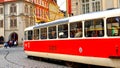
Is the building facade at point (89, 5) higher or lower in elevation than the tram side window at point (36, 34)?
higher

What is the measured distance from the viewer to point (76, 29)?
56.1 feet

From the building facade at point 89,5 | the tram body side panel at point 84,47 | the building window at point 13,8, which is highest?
the building window at point 13,8

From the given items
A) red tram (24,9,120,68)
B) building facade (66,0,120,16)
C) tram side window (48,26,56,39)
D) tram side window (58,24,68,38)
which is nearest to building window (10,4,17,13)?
building facade (66,0,120,16)

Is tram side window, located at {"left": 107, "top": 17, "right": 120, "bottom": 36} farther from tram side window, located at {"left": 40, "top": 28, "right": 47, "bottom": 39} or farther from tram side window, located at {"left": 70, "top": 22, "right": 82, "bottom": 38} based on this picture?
tram side window, located at {"left": 40, "top": 28, "right": 47, "bottom": 39}

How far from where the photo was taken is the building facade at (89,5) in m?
30.0

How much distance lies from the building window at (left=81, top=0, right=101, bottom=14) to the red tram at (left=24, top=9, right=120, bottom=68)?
10.8 metres

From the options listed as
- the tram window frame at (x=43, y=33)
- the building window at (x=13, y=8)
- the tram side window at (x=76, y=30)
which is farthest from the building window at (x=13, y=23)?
the tram side window at (x=76, y=30)

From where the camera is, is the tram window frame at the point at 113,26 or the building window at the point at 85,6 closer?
the tram window frame at the point at 113,26

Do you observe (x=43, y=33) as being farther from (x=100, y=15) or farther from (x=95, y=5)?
(x=95, y=5)

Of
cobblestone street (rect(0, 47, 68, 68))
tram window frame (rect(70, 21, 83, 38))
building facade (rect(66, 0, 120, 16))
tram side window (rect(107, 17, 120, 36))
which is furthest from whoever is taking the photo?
building facade (rect(66, 0, 120, 16))

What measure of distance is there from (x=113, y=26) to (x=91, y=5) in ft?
62.5

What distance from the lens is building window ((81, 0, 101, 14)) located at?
1262 inches

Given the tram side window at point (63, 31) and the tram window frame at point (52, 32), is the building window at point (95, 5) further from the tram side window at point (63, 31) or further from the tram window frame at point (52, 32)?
the tram side window at point (63, 31)

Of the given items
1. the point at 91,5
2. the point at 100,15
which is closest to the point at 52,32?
the point at 100,15
